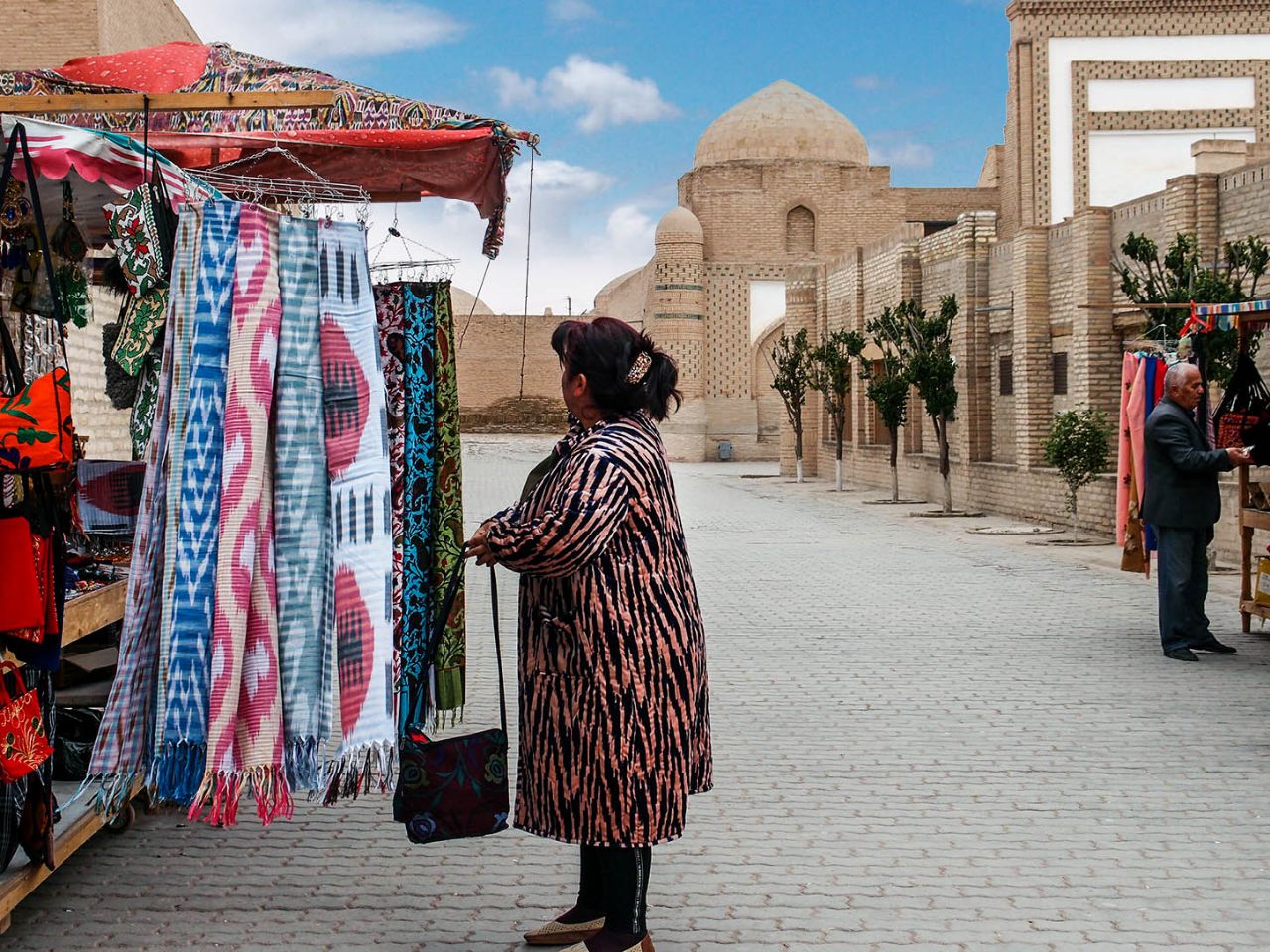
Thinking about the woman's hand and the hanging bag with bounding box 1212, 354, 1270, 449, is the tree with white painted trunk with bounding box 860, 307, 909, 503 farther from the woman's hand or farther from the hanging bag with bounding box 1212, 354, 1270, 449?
the woman's hand

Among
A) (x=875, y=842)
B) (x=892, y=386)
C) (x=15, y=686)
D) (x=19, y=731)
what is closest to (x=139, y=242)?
(x=15, y=686)

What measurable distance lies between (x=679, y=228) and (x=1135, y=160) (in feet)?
46.5

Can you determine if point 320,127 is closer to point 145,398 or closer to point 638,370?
point 145,398

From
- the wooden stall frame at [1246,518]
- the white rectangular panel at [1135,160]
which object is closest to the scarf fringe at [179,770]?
the wooden stall frame at [1246,518]

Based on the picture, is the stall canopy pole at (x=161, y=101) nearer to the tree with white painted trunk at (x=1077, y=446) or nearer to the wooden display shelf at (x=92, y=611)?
the wooden display shelf at (x=92, y=611)

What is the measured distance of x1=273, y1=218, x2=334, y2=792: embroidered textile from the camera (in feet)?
12.3

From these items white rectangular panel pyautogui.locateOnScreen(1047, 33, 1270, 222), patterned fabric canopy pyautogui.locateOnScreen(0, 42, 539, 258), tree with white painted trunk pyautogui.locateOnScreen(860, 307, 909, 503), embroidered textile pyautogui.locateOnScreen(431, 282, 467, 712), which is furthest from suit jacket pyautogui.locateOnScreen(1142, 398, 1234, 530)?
white rectangular panel pyautogui.locateOnScreen(1047, 33, 1270, 222)

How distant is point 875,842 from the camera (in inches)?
188

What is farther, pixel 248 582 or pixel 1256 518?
pixel 1256 518

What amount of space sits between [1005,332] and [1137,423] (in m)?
10.8

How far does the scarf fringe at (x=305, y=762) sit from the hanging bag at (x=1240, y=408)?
677 centimetres

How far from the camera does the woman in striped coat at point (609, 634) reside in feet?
11.2

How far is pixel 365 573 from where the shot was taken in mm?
3812

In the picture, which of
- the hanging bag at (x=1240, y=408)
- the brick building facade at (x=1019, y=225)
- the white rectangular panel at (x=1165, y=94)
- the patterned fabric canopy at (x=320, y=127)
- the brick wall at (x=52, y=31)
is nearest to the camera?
the patterned fabric canopy at (x=320, y=127)
